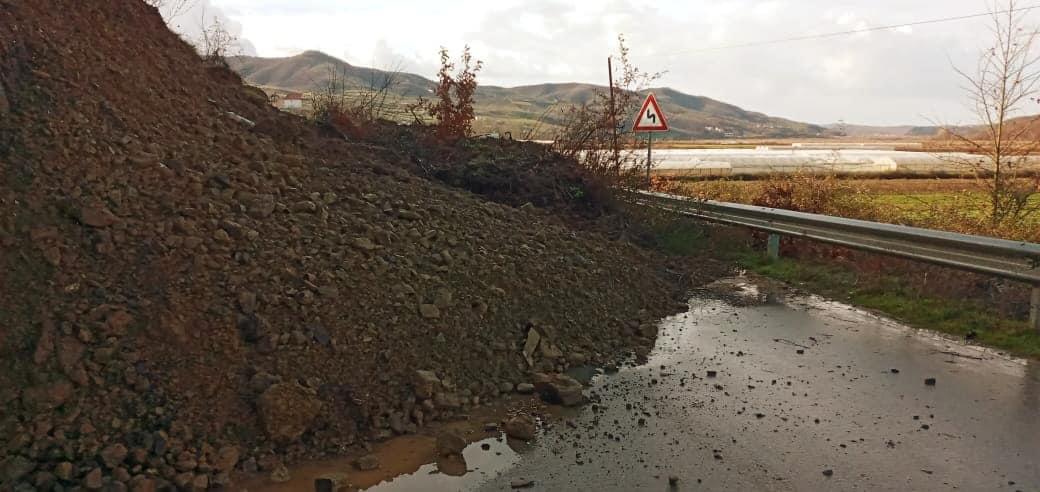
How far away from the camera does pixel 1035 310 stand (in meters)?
5.96

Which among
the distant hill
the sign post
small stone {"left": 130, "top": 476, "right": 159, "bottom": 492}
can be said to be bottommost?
small stone {"left": 130, "top": 476, "right": 159, "bottom": 492}

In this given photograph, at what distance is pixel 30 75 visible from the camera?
527cm

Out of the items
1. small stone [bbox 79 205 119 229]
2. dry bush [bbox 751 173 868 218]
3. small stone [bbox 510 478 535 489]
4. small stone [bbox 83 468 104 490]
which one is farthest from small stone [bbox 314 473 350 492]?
dry bush [bbox 751 173 868 218]

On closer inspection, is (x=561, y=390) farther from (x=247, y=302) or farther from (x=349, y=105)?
(x=349, y=105)

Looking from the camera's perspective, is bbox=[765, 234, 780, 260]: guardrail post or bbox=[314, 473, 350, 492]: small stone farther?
bbox=[765, 234, 780, 260]: guardrail post

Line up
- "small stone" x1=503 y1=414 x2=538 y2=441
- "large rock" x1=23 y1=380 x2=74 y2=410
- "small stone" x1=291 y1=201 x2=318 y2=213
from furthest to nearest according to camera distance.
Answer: "small stone" x1=291 y1=201 x2=318 y2=213 < "small stone" x1=503 y1=414 x2=538 y2=441 < "large rock" x1=23 y1=380 x2=74 y2=410

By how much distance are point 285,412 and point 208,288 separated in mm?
1010

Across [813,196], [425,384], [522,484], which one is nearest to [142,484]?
[425,384]

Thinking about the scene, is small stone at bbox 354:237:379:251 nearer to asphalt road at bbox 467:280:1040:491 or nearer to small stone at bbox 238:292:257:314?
small stone at bbox 238:292:257:314

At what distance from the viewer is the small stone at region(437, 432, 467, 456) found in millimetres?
4008

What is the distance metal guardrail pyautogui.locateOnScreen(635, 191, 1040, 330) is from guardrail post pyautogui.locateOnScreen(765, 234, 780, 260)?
0.12 ft

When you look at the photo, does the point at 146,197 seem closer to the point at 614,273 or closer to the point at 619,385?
the point at 619,385

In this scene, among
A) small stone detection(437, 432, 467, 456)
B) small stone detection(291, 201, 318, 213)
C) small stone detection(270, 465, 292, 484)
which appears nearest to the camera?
small stone detection(270, 465, 292, 484)

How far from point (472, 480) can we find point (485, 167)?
241 inches
